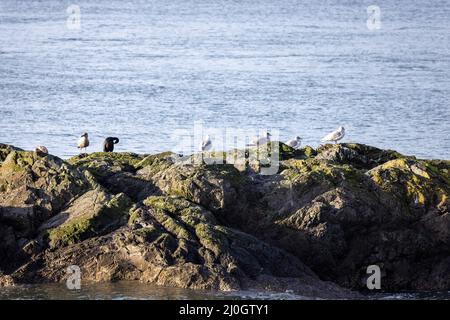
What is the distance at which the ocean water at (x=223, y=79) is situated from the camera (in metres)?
33.6

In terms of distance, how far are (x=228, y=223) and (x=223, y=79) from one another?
1121 inches

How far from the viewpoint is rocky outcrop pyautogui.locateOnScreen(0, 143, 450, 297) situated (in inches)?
591

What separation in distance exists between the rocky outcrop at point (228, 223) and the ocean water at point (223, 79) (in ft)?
41.0

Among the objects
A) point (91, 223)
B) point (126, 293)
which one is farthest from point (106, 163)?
point (126, 293)

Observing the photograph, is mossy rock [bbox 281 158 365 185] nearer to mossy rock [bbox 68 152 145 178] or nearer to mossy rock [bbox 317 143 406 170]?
mossy rock [bbox 317 143 406 170]

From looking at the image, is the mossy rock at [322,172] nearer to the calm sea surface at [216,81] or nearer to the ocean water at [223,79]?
the calm sea surface at [216,81]

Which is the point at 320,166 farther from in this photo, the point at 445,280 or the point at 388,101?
the point at 388,101

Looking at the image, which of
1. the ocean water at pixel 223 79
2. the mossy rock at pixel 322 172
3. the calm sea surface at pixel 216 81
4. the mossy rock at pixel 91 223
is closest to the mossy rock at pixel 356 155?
the mossy rock at pixel 322 172

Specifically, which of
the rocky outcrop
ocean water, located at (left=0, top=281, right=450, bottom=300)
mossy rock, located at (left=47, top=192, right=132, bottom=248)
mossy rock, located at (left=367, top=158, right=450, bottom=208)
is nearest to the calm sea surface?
ocean water, located at (left=0, top=281, right=450, bottom=300)

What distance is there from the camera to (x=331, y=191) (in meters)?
16.2

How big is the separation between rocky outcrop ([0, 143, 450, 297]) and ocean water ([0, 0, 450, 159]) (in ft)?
41.0

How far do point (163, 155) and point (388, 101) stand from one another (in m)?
23.2

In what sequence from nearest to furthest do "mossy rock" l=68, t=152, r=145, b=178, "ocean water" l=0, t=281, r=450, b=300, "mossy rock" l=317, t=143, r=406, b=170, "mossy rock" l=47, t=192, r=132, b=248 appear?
"ocean water" l=0, t=281, r=450, b=300 < "mossy rock" l=47, t=192, r=132, b=248 < "mossy rock" l=68, t=152, r=145, b=178 < "mossy rock" l=317, t=143, r=406, b=170
